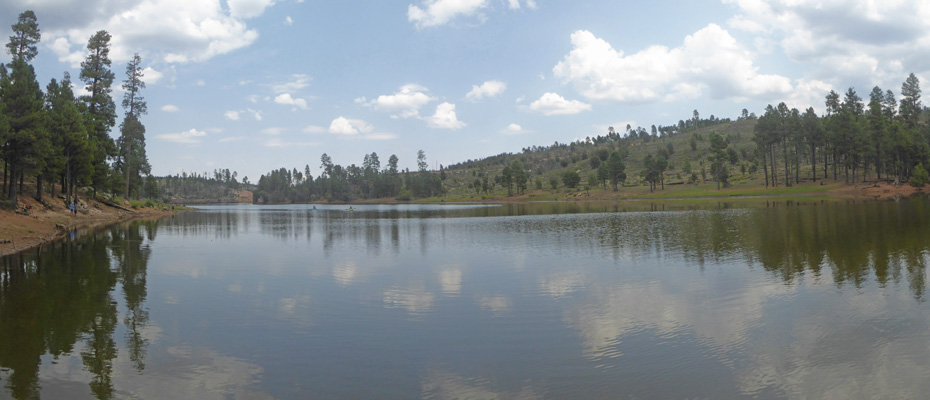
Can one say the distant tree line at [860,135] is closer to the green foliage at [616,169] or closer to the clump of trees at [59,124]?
the green foliage at [616,169]

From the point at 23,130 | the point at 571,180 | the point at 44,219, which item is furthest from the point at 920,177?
the point at 23,130

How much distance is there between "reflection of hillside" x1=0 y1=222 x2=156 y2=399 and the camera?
10.6 m

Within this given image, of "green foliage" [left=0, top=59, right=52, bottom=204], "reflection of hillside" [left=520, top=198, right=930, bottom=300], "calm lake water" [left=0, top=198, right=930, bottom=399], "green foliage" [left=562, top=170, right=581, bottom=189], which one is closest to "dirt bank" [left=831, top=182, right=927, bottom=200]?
"reflection of hillside" [left=520, top=198, right=930, bottom=300]

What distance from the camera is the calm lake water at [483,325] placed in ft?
31.0

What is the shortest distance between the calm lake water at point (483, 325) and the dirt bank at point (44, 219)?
26.0 ft

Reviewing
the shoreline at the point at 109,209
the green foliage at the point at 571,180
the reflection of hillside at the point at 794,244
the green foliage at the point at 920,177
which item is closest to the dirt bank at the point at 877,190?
the shoreline at the point at 109,209

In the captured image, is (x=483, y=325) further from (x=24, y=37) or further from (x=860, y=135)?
(x=860, y=135)

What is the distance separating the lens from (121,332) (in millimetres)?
13117

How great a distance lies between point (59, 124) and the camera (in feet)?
181

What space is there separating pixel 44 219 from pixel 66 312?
4128 centimetres

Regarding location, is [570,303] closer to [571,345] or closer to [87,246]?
[571,345]

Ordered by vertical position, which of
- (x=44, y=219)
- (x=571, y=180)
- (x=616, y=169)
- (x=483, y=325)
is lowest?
(x=483, y=325)

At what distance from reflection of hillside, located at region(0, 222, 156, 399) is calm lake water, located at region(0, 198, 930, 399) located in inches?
3.2

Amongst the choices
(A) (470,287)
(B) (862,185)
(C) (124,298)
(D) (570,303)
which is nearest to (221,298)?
(C) (124,298)
